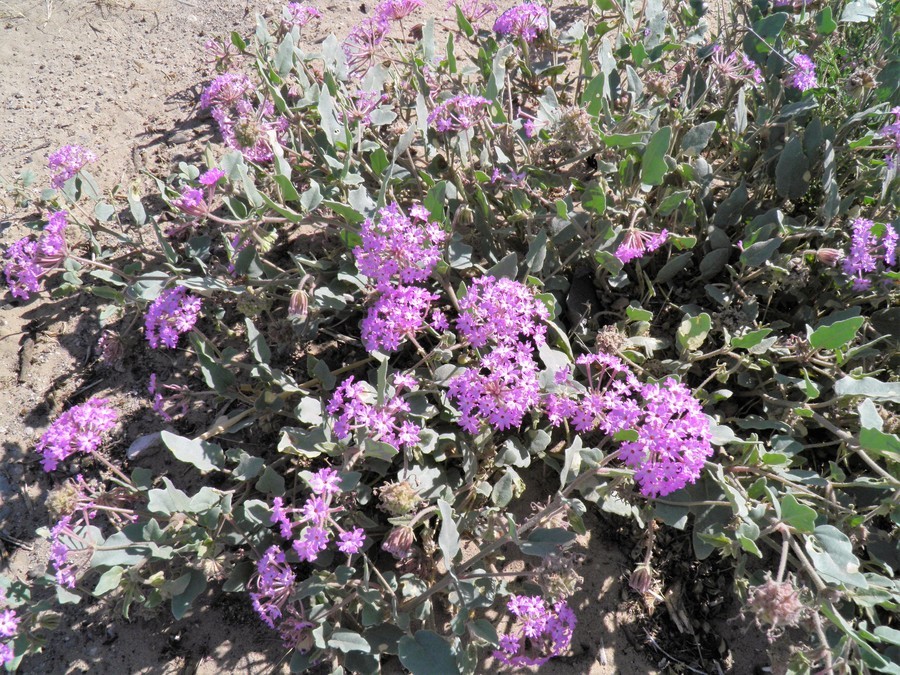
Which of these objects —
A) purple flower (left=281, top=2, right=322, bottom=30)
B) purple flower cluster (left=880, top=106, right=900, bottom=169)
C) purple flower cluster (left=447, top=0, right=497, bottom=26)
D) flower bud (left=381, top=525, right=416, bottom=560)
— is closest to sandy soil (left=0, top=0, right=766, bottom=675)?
purple flower cluster (left=447, top=0, right=497, bottom=26)

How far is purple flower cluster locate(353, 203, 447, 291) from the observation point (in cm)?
294

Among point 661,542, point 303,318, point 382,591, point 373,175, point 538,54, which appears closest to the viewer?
point 382,591

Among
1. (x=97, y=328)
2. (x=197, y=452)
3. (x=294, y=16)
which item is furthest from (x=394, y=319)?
(x=294, y=16)

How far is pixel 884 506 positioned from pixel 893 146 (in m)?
1.74

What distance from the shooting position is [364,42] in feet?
15.0

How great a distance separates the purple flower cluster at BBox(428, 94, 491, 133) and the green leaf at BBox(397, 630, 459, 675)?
2503mm

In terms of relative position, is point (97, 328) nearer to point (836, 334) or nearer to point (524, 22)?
point (524, 22)

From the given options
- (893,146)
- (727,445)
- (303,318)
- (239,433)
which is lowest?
(239,433)

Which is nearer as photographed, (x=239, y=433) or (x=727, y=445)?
(x=727, y=445)

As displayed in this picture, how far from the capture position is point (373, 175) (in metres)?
3.83

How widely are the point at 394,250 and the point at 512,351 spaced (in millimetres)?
703

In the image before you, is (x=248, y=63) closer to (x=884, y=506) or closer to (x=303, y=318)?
(x=303, y=318)

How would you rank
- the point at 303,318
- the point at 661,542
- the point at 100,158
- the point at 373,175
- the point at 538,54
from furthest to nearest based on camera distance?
the point at 538,54 → the point at 100,158 → the point at 373,175 → the point at 661,542 → the point at 303,318

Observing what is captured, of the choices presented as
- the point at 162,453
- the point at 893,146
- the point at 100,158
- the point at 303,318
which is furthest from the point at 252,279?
the point at 893,146
